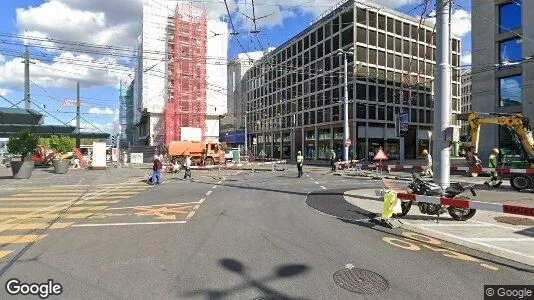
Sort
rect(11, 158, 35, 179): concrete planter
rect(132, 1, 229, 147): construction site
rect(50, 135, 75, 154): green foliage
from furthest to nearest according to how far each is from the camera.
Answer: rect(132, 1, 229, 147): construction site → rect(50, 135, 75, 154): green foliage → rect(11, 158, 35, 179): concrete planter

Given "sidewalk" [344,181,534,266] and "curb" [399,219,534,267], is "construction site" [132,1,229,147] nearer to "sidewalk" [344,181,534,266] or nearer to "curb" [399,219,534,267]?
"sidewalk" [344,181,534,266]

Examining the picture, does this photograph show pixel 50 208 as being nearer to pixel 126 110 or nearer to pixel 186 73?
pixel 186 73

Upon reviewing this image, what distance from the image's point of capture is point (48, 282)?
5.12 m

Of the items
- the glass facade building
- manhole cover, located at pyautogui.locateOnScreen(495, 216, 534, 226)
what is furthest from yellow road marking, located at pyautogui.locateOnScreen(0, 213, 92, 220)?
the glass facade building

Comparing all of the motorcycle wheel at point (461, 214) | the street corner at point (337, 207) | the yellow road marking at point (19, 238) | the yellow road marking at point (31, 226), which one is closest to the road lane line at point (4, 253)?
the yellow road marking at point (19, 238)

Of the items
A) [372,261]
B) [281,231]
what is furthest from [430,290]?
[281,231]

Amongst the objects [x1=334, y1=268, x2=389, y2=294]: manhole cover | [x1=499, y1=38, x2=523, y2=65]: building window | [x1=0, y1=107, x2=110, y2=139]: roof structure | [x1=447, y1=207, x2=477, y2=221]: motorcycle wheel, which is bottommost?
[x1=334, y1=268, x2=389, y2=294]: manhole cover

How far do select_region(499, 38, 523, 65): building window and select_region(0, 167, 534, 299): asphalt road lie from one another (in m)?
27.2

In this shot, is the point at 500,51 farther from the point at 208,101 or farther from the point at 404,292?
the point at 208,101

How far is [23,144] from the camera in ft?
71.1

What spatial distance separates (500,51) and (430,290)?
32266 mm

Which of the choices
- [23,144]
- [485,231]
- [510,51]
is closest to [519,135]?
[485,231]

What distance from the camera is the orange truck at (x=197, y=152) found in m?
36.5

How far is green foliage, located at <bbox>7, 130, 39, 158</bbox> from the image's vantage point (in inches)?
848
